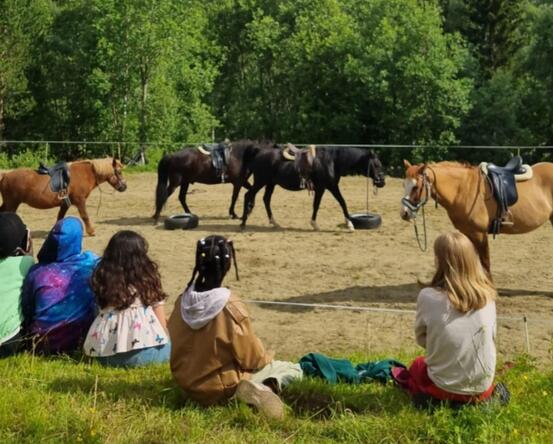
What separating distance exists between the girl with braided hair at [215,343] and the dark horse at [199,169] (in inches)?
368

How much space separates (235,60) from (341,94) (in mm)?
10197

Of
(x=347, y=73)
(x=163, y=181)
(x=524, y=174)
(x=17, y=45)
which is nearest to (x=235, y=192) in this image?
(x=163, y=181)

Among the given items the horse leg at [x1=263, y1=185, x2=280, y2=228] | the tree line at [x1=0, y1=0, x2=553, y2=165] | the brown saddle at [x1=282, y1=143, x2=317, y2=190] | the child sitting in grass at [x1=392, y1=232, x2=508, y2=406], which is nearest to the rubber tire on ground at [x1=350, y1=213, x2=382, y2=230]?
the brown saddle at [x1=282, y1=143, x2=317, y2=190]

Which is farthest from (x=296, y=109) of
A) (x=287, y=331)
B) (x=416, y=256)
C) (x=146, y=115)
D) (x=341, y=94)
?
(x=287, y=331)

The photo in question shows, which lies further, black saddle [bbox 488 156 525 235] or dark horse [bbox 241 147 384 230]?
dark horse [bbox 241 147 384 230]

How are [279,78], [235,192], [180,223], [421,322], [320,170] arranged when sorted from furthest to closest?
1. [279,78]
2. [235,192]
3. [320,170]
4. [180,223]
5. [421,322]

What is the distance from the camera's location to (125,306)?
184 inches

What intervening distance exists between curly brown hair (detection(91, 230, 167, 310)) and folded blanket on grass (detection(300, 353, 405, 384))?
116 cm

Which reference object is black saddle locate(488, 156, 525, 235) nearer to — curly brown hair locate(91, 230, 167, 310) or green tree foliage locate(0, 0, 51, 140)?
curly brown hair locate(91, 230, 167, 310)

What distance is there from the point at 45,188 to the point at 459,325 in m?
8.94

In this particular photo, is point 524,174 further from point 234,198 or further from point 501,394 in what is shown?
point 234,198

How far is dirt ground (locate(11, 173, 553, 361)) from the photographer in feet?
21.0

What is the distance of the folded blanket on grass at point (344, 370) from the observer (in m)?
4.48

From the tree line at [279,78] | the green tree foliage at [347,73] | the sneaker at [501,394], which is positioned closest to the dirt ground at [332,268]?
the sneaker at [501,394]
